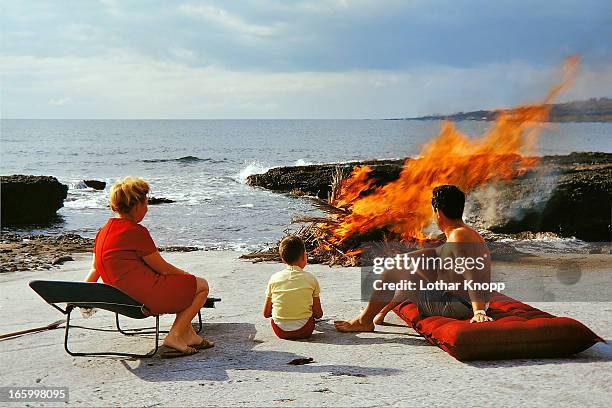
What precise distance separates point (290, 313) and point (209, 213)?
675 inches

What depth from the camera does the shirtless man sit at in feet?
19.5

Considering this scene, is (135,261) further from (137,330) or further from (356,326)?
(356,326)

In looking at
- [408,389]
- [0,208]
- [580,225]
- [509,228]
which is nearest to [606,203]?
[580,225]

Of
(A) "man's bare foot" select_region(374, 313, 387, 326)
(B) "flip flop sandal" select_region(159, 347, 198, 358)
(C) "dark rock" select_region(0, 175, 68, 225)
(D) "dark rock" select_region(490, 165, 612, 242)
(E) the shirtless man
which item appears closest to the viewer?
(B) "flip flop sandal" select_region(159, 347, 198, 358)

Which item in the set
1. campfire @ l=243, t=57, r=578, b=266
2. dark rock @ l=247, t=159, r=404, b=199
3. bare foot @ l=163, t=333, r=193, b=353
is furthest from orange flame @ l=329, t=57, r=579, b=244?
dark rock @ l=247, t=159, r=404, b=199

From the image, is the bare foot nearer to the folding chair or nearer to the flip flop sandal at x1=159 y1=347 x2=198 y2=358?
the flip flop sandal at x1=159 y1=347 x2=198 y2=358

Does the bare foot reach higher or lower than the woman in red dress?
lower

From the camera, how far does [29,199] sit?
71.2 feet

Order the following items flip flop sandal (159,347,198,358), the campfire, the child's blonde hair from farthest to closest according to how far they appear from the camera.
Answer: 1. the campfire
2. the child's blonde hair
3. flip flop sandal (159,347,198,358)

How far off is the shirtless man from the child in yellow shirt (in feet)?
1.57

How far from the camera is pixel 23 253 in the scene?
13.6m

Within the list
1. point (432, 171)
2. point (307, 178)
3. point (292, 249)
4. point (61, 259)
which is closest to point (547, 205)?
point (432, 171)

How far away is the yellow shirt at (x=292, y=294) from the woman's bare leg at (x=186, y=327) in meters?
0.67

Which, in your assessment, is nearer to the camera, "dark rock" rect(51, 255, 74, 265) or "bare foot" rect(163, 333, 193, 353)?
"bare foot" rect(163, 333, 193, 353)
